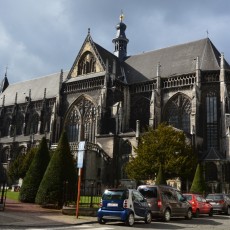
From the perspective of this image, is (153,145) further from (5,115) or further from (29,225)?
(5,115)

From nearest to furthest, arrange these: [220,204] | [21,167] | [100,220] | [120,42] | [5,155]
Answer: [100,220] → [220,204] → [21,167] → [5,155] → [120,42]

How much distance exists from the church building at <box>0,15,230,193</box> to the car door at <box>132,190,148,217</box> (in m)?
22.8

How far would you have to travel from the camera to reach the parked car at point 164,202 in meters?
16.8

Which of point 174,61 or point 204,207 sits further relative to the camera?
point 174,61

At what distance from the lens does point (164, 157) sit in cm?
3606

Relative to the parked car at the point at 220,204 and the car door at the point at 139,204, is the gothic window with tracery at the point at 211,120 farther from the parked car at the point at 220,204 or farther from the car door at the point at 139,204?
the car door at the point at 139,204

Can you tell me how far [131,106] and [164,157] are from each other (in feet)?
48.9

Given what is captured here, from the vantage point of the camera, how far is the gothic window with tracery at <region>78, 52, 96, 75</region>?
169 feet

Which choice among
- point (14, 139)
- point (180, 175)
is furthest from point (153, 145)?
point (14, 139)

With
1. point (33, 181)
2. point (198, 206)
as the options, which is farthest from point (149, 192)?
point (33, 181)

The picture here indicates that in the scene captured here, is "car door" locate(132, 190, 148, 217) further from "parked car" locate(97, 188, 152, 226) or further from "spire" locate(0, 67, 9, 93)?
"spire" locate(0, 67, 9, 93)

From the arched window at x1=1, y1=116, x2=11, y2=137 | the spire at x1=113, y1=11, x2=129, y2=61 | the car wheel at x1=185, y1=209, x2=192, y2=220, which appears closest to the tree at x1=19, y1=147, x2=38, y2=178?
the arched window at x1=1, y1=116, x2=11, y2=137

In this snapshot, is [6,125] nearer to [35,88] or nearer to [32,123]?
[32,123]

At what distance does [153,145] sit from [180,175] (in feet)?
13.2
